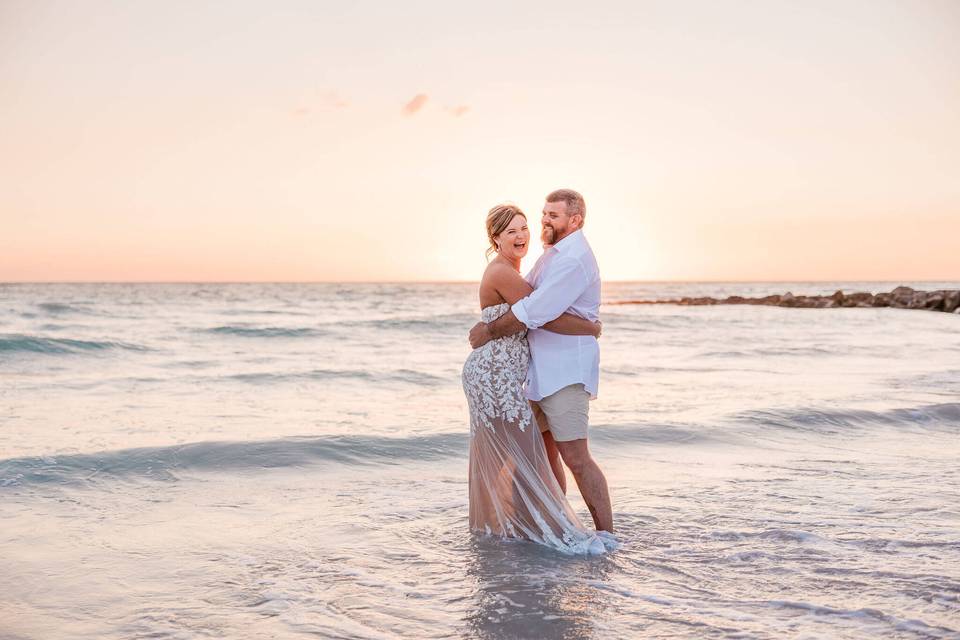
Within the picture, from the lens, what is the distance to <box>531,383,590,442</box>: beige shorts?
5.32 metres

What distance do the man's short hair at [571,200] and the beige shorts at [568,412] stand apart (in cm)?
111

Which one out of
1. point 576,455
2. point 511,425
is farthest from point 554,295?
point 576,455

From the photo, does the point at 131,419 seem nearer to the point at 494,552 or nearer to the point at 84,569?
the point at 84,569

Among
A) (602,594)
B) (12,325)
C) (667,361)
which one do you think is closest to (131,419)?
(602,594)

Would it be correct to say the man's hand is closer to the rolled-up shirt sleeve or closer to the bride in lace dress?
the bride in lace dress

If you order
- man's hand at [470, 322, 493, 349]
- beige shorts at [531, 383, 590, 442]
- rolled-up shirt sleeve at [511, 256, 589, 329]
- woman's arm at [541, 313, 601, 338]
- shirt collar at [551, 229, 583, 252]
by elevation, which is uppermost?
shirt collar at [551, 229, 583, 252]

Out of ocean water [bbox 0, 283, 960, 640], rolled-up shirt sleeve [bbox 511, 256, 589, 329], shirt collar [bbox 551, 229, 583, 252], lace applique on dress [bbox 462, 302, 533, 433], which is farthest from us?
lace applique on dress [bbox 462, 302, 533, 433]

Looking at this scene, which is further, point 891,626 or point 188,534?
point 188,534

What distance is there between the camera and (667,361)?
765 inches

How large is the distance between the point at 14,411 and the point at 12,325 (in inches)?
853

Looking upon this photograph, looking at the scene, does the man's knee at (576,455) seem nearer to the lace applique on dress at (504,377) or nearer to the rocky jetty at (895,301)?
the lace applique on dress at (504,377)

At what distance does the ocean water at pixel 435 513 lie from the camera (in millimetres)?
4152

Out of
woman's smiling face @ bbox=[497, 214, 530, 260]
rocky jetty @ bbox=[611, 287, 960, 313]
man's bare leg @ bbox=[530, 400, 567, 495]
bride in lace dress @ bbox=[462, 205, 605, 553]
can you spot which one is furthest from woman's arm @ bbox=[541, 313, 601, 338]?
rocky jetty @ bbox=[611, 287, 960, 313]

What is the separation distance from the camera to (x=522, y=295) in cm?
525
